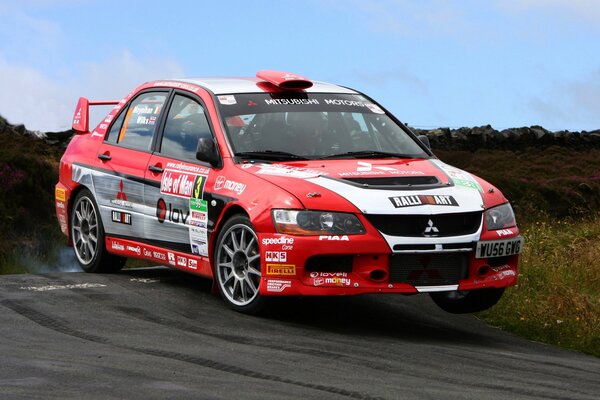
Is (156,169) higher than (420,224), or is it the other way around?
(156,169)

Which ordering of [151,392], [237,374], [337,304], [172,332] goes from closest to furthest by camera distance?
[151,392] < [237,374] < [172,332] < [337,304]

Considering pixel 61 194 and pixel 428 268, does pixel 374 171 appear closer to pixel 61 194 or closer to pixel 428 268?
pixel 428 268

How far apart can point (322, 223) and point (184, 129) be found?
2238 mm

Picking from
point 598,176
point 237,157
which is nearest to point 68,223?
point 237,157

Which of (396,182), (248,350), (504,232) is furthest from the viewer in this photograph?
(504,232)

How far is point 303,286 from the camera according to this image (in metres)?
8.67

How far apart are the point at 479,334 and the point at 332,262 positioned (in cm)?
162

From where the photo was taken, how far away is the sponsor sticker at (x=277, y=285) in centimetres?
870

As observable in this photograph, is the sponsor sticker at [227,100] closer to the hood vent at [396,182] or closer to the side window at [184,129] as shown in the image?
the side window at [184,129]

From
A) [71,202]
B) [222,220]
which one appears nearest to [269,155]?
[222,220]

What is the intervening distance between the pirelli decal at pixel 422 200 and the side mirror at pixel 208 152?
5.28ft

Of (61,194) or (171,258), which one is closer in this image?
(171,258)

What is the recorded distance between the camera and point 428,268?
28.8 feet

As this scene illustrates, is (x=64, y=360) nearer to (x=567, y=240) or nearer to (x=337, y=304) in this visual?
(x=337, y=304)
